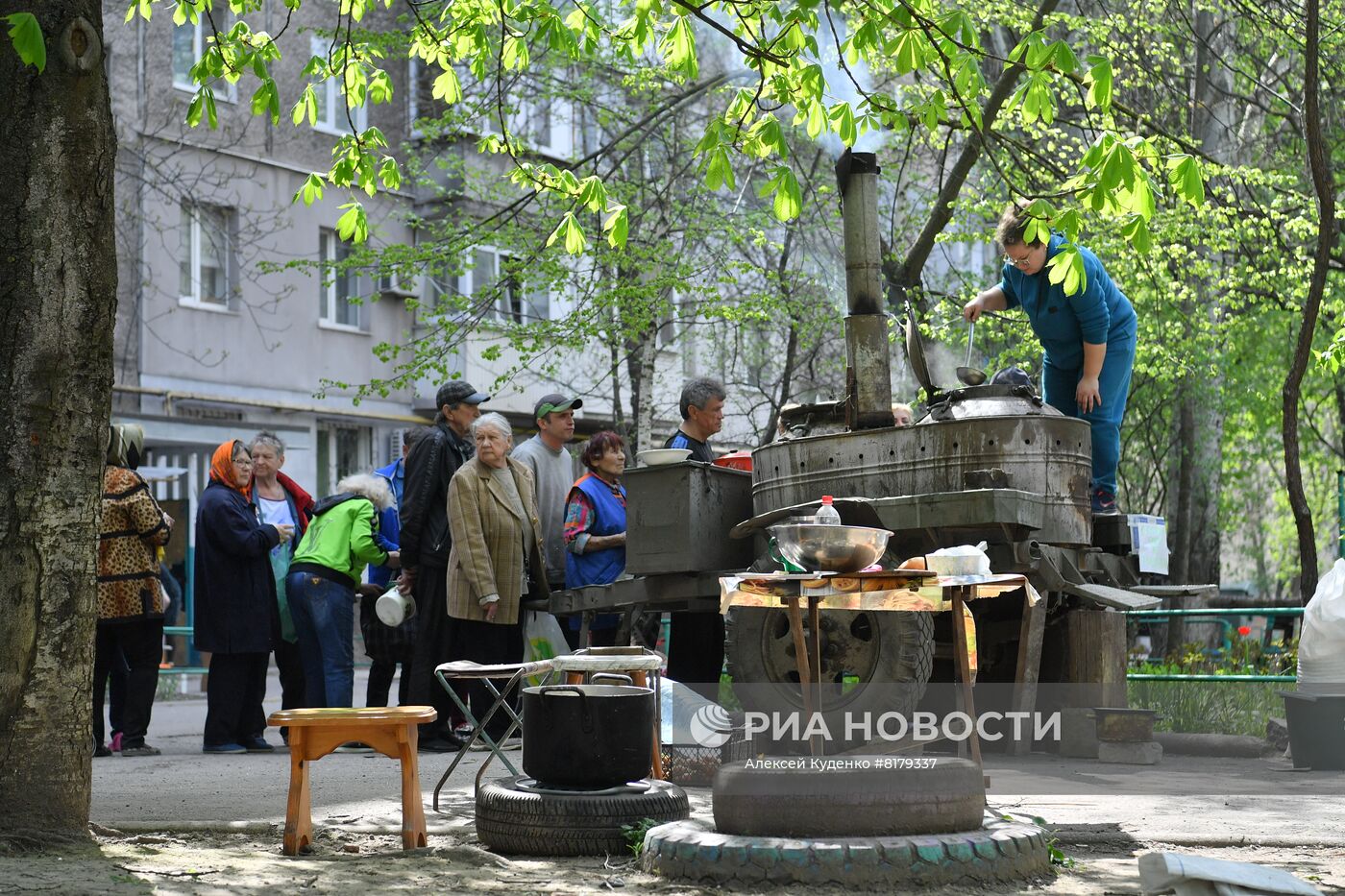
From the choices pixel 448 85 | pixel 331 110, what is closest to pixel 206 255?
pixel 331 110

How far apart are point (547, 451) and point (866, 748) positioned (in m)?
3.56

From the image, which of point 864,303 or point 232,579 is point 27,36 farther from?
point 864,303

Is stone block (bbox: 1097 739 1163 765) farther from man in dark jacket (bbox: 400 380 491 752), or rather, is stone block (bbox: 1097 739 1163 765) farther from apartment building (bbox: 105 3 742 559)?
apartment building (bbox: 105 3 742 559)

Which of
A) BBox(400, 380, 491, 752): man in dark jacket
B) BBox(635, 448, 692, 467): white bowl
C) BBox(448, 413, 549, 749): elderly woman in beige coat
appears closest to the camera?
BBox(635, 448, 692, 467): white bowl

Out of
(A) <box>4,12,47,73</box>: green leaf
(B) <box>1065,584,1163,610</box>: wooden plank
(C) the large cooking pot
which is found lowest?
(C) the large cooking pot

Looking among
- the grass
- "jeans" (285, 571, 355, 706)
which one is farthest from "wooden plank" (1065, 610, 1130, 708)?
"jeans" (285, 571, 355, 706)

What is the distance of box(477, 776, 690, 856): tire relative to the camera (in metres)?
5.91

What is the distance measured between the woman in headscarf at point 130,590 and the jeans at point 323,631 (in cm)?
80

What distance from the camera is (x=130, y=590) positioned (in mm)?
9891

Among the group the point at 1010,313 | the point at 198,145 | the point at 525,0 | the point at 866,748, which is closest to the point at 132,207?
the point at 198,145

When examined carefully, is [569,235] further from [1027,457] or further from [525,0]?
[1027,457]

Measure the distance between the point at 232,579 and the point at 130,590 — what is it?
22.3 inches

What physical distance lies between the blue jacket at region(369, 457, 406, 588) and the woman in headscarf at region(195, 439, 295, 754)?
62cm

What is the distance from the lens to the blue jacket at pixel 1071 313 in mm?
9914
